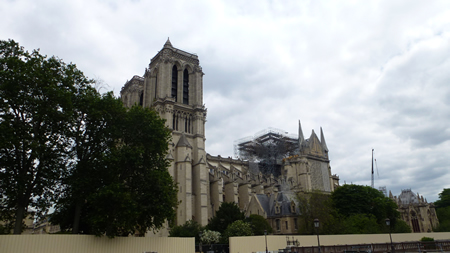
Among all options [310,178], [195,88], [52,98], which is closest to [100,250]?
[52,98]

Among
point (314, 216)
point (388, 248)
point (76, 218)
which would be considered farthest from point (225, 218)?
point (76, 218)

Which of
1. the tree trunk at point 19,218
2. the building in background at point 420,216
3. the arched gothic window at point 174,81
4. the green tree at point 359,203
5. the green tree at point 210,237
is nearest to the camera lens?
the tree trunk at point 19,218

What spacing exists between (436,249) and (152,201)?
2717 cm

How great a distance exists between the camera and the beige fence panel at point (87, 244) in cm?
2094

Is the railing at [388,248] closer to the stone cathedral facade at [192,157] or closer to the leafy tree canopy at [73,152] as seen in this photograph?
the leafy tree canopy at [73,152]

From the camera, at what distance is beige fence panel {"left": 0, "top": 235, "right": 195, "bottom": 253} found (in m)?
20.9

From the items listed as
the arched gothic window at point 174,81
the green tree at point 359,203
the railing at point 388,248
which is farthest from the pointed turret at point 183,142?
the railing at point 388,248

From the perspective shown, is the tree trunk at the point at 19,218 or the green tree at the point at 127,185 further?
the green tree at the point at 127,185

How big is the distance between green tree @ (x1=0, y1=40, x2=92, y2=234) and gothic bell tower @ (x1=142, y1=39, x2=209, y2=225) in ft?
85.6

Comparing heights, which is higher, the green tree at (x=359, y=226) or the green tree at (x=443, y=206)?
the green tree at (x=443, y=206)

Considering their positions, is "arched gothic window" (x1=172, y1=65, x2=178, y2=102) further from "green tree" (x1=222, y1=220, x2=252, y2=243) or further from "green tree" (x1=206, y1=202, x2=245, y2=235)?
"green tree" (x1=222, y1=220, x2=252, y2=243)

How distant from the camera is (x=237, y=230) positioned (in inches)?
1505

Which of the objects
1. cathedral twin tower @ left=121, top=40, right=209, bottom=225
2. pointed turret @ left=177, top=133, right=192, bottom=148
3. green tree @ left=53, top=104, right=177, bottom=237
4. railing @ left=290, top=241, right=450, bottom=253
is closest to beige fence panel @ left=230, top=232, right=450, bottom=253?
railing @ left=290, top=241, right=450, bottom=253

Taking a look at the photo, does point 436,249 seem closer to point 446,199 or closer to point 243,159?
point 243,159
